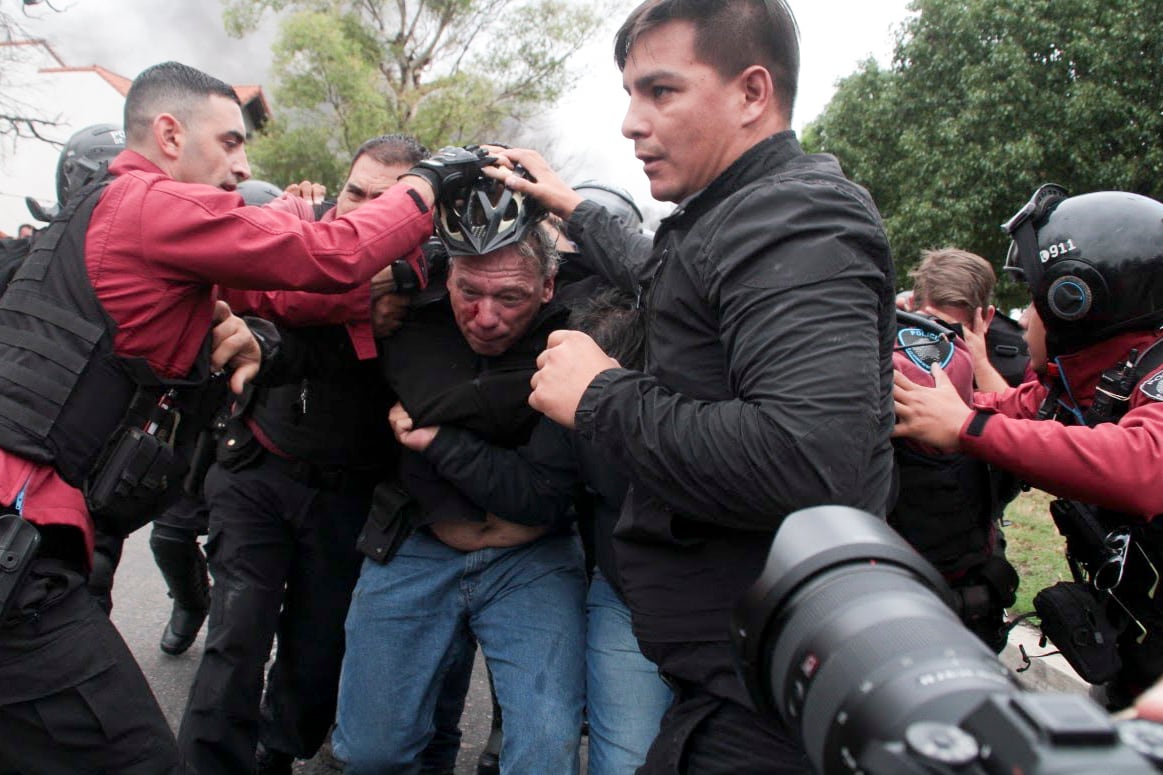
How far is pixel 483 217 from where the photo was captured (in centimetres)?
287

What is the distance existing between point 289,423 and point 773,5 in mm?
2360

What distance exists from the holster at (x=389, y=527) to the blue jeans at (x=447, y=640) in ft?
0.11

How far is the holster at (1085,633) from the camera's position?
2.62 metres

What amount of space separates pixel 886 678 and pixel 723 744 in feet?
2.94

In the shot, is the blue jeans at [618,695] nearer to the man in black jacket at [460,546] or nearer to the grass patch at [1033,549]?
the man in black jacket at [460,546]

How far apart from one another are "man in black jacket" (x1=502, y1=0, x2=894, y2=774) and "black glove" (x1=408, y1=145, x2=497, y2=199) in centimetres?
93

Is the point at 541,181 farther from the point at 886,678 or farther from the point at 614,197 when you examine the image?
the point at 886,678

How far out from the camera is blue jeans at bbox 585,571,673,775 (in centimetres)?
240

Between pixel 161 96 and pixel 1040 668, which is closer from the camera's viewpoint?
pixel 161 96

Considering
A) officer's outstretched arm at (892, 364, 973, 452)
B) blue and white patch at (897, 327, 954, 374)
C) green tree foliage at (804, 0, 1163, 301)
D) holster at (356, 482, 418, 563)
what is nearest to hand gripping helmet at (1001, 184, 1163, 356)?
blue and white patch at (897, 327, 954, 374)

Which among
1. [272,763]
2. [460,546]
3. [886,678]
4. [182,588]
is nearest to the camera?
[886,678]

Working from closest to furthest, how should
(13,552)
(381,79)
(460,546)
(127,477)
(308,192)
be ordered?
(13,552) → (127,477) → (460,546) → (308,192) → (381,79)

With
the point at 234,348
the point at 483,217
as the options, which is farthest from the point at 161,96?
the point at 483,217

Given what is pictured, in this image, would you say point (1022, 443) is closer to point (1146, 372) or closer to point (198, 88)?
point (1146, 372)
